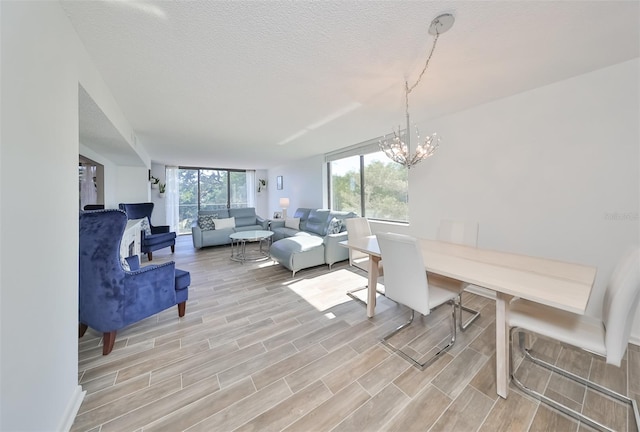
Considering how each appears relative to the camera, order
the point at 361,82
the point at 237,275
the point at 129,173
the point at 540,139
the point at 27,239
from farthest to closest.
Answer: the point at 129,173, the point at 237,275, the point at 540,139, the point at 361,82, the point at 27,239

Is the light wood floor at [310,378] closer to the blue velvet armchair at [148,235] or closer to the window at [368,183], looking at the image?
the window at [368,183]

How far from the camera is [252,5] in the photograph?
50.6 inches

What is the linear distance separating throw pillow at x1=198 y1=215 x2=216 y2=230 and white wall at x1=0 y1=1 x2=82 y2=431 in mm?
4113

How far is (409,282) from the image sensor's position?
176 centimetres

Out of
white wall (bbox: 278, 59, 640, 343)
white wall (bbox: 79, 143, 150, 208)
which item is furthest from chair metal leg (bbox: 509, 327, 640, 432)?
white wall (bbox: 79, 143, 150, 208)

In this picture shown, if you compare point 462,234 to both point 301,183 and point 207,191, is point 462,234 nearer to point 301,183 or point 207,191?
point 301,183

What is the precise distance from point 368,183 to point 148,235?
4.60m

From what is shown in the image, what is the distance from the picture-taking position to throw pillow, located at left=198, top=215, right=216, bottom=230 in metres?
5.33

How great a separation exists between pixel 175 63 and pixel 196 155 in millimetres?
4424

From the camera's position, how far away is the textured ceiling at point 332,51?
1.34m

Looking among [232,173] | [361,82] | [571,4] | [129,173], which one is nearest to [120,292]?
[361,82]

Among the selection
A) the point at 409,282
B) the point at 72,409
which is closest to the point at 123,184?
the point at 72,409

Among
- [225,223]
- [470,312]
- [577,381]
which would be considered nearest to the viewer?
[577,381]

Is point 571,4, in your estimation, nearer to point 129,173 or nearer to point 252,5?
point 252,5
